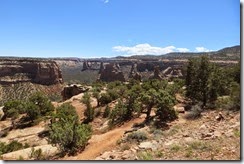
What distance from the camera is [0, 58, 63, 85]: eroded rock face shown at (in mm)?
113688

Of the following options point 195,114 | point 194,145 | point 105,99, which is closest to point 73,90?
point 105,99

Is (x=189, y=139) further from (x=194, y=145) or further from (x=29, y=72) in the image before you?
(x=29, y=72)

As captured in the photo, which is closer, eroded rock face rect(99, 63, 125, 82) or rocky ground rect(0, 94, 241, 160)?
rocky ground rect(0, 94, 241, 160)

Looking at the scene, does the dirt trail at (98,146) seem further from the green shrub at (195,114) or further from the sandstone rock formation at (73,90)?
the sandstone rock formation at (73,90)

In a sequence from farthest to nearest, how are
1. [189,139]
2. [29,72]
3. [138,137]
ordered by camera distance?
[29,72], [138,137], [189,139]

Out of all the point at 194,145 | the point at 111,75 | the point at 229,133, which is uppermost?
the point at 229,133

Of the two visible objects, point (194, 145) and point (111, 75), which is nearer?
point (194, 145)

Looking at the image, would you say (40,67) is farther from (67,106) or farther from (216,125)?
(216,125)

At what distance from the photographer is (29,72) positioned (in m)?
119

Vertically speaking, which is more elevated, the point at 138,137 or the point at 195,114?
the point at 195,114

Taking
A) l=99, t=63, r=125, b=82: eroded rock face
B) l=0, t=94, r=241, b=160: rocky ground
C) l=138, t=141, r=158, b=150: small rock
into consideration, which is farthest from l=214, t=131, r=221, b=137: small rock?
l=99, t=63, r=125, b=82: eroded rock face

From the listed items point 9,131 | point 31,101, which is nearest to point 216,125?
point 9,131

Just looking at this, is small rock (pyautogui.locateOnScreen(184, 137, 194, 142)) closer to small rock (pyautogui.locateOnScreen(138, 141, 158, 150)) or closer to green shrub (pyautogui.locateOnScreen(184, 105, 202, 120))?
small rock (pyautogui.locateOnScreen(138, 141, 158, 150))

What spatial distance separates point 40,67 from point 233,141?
368ft
